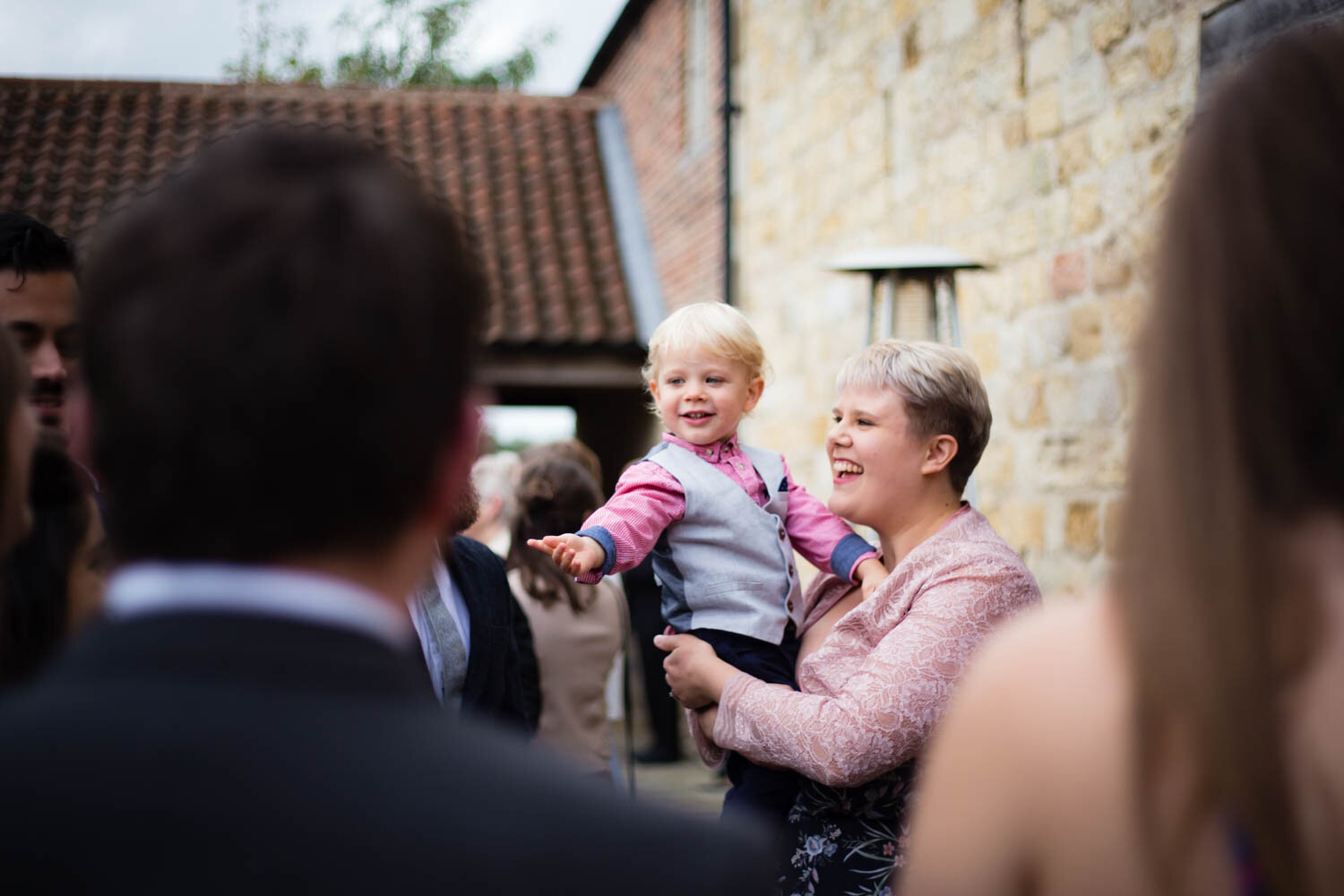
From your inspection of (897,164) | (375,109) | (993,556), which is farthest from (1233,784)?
(375,109)

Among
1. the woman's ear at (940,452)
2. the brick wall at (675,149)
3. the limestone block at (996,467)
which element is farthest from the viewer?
the brick wall at (675,149)

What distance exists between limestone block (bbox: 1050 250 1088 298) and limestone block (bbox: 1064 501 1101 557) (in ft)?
2.79

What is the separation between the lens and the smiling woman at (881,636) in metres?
2.12

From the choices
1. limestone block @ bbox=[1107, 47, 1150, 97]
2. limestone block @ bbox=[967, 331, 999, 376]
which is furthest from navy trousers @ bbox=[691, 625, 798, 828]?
limestone block @ bbox=[967, 331, 999, 376]

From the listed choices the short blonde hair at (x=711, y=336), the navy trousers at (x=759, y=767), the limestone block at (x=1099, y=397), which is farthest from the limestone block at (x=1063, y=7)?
the navy trousers at (x=759, y=767)

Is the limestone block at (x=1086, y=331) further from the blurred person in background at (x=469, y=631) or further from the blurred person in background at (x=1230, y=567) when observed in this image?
the blurred person in background at (x=1230, y=567)

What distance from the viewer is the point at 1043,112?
471 cm

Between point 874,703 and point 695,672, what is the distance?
18.5 inches

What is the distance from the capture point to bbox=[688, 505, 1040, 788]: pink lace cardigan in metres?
2.10

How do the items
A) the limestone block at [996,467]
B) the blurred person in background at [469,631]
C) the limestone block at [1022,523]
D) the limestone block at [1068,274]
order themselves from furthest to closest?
the limestone block at [996,467]
the limestone block at [1022,523]
the limestone block at [1068,274]
the blurred person in background at [469,631]

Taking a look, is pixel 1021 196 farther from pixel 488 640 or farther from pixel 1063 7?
pixel 488 640

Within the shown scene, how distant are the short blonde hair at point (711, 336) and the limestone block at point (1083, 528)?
6.56 ft

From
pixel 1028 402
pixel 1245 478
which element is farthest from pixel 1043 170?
pixel 1245 478

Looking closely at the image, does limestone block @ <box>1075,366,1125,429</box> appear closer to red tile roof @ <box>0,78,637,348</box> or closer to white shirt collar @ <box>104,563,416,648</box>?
white shirt collar @ <box>104,563,416,648</box>
